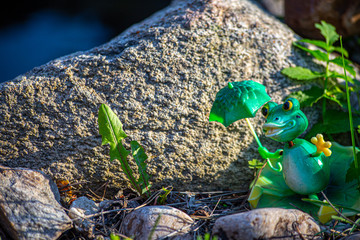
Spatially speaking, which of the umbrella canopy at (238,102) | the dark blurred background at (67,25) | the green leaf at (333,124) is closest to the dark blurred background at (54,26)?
the dark blurred background at (67,25)

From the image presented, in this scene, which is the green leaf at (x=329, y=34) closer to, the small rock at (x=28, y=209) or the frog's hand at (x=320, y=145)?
the frog's hand at (x=320, y=145)

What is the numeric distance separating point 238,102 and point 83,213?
1.00 m

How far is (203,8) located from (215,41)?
0.96 ft

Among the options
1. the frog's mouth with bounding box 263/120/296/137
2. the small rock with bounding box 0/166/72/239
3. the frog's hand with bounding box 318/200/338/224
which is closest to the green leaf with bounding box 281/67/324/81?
the frog's mouth with bounding box 263/120/296/137

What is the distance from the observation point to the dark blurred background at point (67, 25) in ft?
10.8

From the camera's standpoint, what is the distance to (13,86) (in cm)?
204

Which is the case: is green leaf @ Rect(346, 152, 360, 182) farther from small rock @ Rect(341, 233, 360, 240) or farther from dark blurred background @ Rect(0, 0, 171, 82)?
dark blurred background @ Rect(0, 0, 171, 82)

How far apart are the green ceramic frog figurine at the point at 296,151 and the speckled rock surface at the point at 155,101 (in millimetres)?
425

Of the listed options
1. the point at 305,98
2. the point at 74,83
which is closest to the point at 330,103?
the point at 305,98

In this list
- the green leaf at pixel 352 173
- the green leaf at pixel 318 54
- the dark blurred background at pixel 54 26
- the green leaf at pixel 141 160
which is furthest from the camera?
the dark blurred background at pixel 54 26

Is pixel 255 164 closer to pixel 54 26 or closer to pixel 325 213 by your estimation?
pixel 325 213

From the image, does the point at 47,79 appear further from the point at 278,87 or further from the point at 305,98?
the point at 305,98

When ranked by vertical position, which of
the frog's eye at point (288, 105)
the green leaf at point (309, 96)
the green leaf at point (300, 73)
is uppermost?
the frog's eye at point (288, 105)

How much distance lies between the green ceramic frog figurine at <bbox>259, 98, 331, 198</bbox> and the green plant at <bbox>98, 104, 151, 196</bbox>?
687 mm
